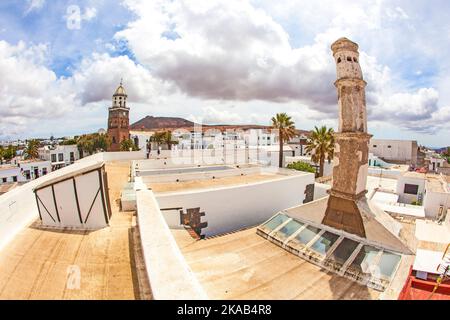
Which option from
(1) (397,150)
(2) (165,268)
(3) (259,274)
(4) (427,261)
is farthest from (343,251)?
(1) (397,150)

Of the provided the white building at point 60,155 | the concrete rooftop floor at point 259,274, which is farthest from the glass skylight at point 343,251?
the white building at point 60,155

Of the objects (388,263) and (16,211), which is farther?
(388,263)

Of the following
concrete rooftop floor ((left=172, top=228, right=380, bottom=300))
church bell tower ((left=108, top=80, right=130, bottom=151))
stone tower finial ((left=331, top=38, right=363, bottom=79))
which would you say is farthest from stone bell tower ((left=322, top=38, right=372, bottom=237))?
church bell tower ((left=108, top=80, right=130, bottom=151))

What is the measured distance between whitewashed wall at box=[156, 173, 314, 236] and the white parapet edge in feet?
21.0

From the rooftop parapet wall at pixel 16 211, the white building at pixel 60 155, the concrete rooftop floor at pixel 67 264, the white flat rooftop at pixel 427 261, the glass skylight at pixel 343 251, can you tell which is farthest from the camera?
the white building at pixel 60 155

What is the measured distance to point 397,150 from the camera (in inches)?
2327

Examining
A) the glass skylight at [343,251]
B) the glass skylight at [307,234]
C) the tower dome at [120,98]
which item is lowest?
the glass skylight at [343,251]

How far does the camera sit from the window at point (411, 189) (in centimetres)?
2767

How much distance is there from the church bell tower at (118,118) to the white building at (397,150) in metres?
57.6

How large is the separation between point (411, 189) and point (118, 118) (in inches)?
1982

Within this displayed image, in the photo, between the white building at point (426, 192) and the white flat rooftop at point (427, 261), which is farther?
the white building at point (426, 192)

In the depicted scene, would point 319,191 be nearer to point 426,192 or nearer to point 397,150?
point 426,192

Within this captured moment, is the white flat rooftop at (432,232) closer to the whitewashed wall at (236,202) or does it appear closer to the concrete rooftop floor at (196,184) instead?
the whitewashed wall at (236,202)

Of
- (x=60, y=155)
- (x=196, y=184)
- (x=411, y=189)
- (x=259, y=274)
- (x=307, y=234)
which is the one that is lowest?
(x=411, y=189)
